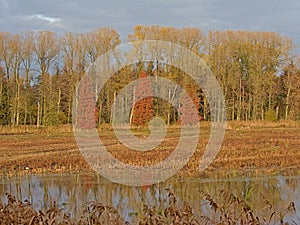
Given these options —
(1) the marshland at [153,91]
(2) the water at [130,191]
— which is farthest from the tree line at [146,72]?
(2) the water at [130,191]

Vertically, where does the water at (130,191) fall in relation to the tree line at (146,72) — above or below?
below

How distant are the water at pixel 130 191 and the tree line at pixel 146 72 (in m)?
32.3

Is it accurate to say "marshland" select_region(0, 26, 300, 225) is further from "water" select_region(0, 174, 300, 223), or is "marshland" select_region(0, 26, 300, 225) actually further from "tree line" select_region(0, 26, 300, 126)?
"water" select_region(0, 174, 300, 223)

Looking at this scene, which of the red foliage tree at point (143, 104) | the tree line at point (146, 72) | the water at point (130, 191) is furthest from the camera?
the tree line at point (146, 72)

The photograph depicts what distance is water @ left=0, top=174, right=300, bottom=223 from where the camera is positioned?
1015cm

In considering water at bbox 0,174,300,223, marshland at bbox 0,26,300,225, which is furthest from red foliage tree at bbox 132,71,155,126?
water at bbox 0,174,300,223

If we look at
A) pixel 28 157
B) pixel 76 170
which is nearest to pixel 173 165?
pixel 76 170

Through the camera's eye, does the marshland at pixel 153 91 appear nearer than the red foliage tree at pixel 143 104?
Yes

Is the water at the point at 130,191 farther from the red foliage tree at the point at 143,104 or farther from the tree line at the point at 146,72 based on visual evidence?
the tree line at the point at 146,72

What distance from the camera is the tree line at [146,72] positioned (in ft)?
158

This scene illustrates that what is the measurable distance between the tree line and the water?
3229 centimetres

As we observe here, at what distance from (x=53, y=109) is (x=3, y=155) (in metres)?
23.1

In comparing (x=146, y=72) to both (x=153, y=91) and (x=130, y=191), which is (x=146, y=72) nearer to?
(x=153, y=91)

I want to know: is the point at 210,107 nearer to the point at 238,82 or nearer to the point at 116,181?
the point at 238,82
